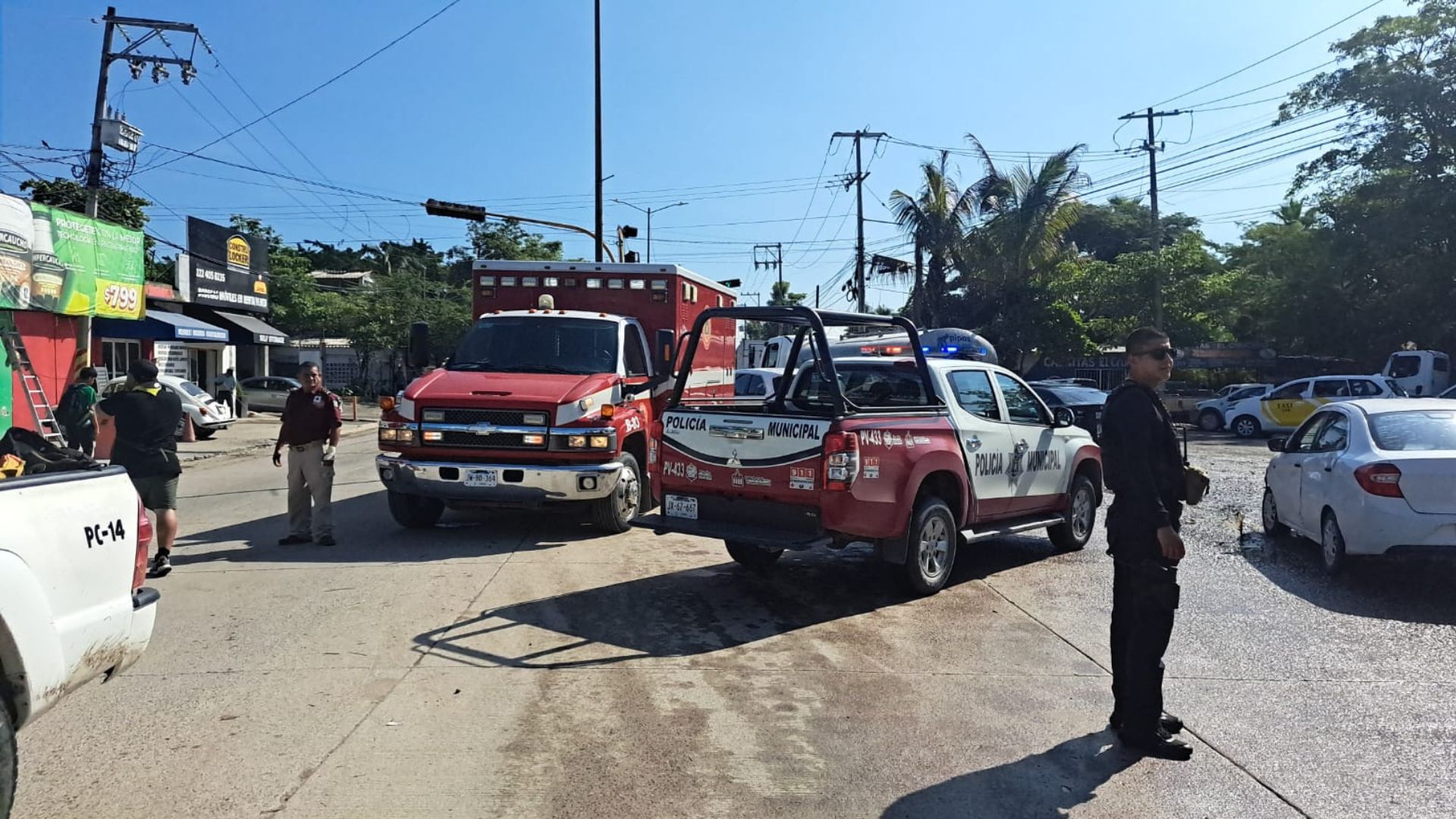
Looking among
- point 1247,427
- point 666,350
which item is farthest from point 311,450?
point 1247,427

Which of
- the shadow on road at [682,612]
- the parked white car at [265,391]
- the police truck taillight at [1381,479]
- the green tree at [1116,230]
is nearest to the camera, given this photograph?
the shadow on road at [682,612]

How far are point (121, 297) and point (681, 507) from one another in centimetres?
2027

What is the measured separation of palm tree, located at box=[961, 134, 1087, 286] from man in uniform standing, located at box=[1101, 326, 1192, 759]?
33.2 metres

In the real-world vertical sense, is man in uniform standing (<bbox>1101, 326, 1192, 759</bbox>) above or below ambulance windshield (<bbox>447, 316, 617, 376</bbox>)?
below

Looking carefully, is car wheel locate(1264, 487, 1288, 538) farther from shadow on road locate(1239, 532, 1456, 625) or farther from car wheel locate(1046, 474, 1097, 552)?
car wheel locate(1046, 474, 1097, 552)

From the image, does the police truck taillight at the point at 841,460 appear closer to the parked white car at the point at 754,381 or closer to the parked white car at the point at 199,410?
the parked white car at the point at 754,381

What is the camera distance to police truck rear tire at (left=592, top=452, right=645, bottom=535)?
33.2ft

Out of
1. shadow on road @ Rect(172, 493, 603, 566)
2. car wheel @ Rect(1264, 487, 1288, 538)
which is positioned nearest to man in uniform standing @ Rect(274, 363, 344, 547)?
shadow on road @ Rect(172, 493, 603, 566)

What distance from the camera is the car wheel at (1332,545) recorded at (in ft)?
26.7

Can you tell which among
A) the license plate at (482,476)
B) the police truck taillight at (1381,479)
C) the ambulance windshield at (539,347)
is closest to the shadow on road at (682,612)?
the license plate at (482,476)

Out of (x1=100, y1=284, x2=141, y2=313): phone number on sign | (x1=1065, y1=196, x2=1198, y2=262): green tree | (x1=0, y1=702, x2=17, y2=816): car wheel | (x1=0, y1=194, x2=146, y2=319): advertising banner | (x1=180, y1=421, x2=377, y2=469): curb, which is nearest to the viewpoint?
(x1=0, y1=702, x2=17, y2=816): car wheel

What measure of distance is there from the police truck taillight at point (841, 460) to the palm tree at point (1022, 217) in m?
31.6

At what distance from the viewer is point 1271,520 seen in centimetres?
1035

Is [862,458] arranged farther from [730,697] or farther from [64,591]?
[64,591]
